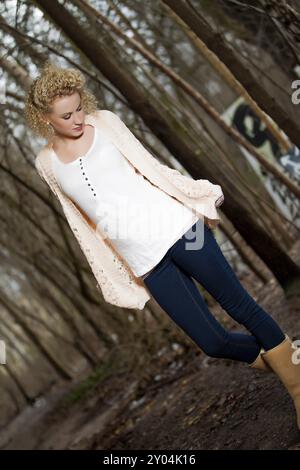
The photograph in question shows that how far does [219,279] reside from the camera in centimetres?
340

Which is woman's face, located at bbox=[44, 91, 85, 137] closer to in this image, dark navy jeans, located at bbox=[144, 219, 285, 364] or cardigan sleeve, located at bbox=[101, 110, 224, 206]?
cardigan sleeve, located at bbox=[101, 110, 224, 206]

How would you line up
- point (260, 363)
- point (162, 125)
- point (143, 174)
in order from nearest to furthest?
point (143, 174), point (260, 363), point (162, 125)

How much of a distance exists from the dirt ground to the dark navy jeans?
546 millimetres

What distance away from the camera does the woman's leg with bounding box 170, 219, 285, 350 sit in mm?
3383

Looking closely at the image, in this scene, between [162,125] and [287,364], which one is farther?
[162,125]

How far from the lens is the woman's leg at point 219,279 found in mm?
3383

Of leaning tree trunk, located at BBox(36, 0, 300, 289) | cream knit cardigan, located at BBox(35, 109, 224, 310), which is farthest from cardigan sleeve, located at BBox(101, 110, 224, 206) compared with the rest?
leaning tree trunk, located at BBox(36, 0, 300, 289)

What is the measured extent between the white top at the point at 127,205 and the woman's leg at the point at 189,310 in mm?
75

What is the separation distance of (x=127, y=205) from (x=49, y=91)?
615 mm

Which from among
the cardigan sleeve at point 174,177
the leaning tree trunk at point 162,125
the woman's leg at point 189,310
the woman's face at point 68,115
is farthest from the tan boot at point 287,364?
the leaning tree trunk at point 162,125

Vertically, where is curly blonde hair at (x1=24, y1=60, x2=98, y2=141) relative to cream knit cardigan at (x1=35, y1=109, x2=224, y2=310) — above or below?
above

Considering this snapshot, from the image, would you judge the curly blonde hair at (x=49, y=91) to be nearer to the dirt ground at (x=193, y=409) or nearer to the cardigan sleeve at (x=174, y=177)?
the cardigan sleeve at (x=174, y=177)

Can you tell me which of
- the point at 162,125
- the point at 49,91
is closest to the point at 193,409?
the point at 162,125

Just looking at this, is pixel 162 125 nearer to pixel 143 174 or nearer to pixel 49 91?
pixel 143 174
